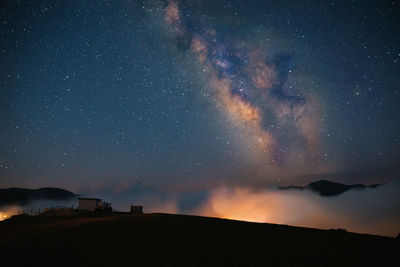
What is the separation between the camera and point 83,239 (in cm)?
1952

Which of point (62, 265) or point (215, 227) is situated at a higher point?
point (215, 227)

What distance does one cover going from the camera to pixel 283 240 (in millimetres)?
19422

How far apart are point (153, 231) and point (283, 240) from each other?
432 inches

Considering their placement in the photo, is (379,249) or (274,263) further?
(379,249)

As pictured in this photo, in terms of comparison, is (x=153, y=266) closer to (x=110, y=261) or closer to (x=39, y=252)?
(x=110, y=261)

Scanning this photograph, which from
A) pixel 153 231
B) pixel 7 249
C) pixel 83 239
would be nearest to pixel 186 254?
pixel 153 231

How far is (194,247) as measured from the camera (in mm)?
17656

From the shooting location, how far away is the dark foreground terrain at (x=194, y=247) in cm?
1466

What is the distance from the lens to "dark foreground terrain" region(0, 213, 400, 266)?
14656 mm

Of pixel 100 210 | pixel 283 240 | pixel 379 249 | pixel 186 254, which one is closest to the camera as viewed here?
pixel 186 254

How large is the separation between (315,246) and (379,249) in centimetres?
428

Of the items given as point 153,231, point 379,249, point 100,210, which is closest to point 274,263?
point 379,249

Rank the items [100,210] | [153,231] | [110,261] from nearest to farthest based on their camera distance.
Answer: [110,261]
[153,231]
[100,210]

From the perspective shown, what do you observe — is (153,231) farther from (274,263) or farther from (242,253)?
(274,263)
